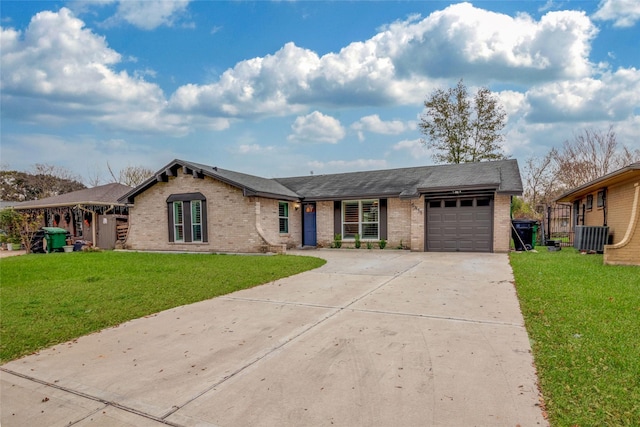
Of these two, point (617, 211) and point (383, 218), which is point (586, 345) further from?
point (383, 218)

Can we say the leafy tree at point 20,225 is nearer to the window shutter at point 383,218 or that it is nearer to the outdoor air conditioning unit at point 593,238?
the window shutter at point 383,218

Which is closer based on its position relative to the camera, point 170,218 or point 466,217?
point 466,217

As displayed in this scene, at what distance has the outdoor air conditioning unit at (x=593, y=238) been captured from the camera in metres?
12.2

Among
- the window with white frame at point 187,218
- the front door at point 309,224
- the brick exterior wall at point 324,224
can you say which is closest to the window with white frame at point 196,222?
the window with white frame at point 187,218

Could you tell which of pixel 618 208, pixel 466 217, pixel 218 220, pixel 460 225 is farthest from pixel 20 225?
pixel 618 208

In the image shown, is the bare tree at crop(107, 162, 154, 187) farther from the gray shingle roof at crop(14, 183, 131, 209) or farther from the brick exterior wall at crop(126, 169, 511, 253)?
the brick exterior wall at crop(126, 169, 511, 253)

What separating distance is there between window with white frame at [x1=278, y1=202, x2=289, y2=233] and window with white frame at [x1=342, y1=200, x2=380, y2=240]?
2754 mm

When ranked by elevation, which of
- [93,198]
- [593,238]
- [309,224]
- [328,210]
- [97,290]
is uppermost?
[93,198]

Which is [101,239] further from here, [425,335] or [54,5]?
[425,335]

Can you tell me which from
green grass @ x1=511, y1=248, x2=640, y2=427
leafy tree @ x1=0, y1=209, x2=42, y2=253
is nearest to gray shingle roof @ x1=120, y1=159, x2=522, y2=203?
leafy tree @ x1=0, y1=209, x2=42, y2=253

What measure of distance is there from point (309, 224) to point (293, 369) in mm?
14026

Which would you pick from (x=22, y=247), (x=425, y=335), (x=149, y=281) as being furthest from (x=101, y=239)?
(x=425, y=335)

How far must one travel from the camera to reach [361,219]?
16.2 meters

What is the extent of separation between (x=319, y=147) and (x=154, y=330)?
67.3ft
